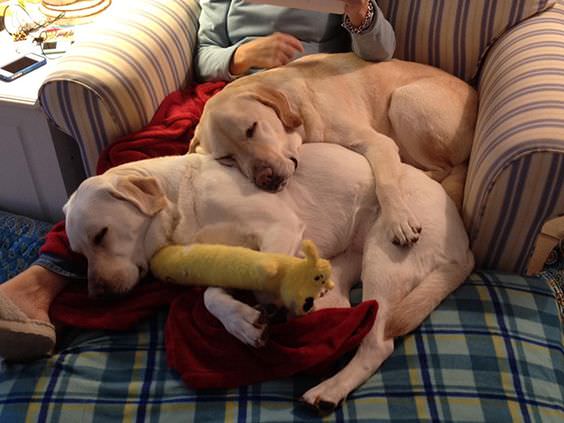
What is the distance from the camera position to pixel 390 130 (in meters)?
1.89

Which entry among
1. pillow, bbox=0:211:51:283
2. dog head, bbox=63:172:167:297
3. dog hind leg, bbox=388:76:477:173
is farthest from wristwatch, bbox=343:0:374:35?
pillow, bbox=0:211:51:283

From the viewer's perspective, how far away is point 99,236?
1476mm

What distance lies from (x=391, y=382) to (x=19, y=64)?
1.74 meters

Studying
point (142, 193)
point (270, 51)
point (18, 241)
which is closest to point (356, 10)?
point (270, 51)

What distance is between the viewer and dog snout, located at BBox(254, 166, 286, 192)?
1.57 m

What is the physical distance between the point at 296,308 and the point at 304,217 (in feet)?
1.11

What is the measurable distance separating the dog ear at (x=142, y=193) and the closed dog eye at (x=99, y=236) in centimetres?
9

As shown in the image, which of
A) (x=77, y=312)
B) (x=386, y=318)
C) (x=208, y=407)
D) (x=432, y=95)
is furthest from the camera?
(x=432, y=95)

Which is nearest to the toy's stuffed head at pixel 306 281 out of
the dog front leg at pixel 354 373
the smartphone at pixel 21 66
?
the dog front leg at pixel 354 373

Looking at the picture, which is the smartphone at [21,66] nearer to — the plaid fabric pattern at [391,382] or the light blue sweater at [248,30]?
the light blue sweater at [248,30]

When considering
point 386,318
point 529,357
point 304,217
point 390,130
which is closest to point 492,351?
point 529,357

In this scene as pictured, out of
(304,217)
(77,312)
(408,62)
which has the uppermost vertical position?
(408,62)

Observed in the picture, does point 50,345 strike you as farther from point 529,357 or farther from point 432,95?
point 432,95

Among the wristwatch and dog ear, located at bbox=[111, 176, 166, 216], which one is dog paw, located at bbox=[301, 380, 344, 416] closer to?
dog ear, located at bbox=[111, 176, 166, 216]
